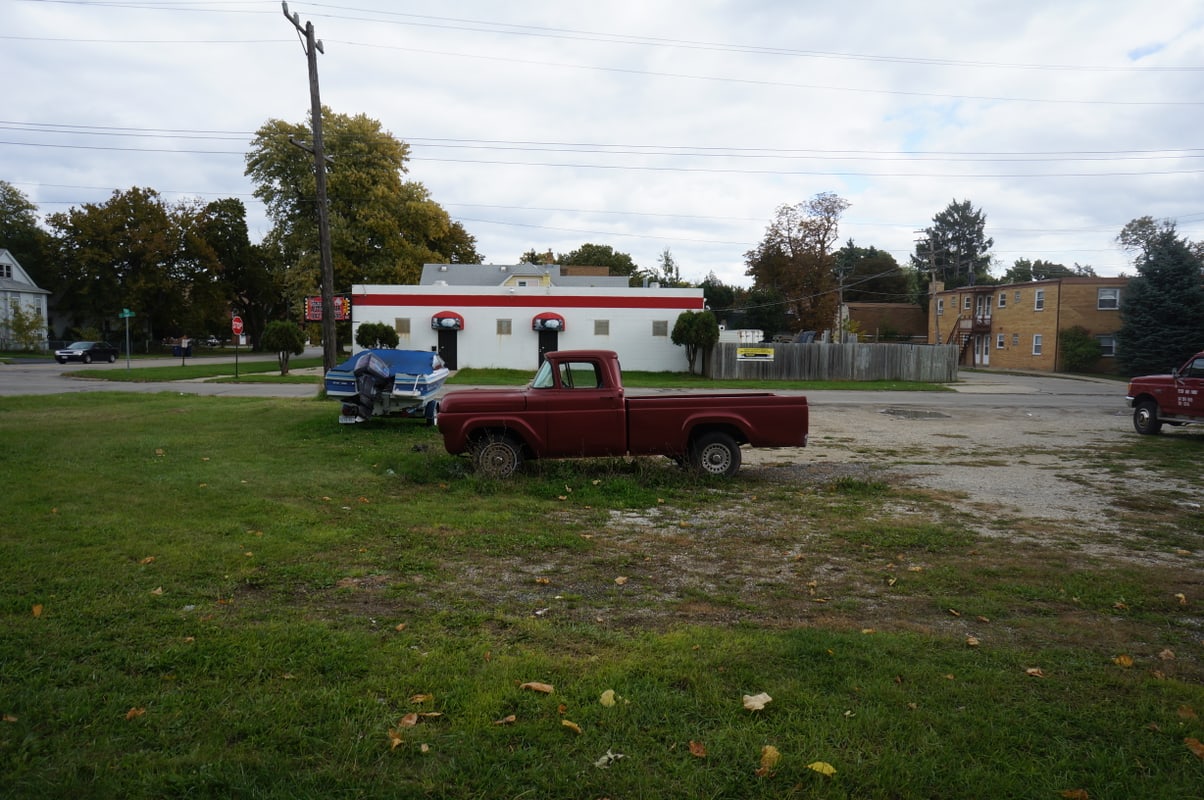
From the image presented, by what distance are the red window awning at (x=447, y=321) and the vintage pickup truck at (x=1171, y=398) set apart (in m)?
31.9

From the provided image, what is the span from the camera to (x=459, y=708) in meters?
3.87

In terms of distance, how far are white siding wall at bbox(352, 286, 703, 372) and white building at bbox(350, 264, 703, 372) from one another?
54 mm

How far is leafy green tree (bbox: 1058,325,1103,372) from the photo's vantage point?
50.9 m

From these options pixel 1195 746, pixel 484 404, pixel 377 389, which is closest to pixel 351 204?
pixel 377 389

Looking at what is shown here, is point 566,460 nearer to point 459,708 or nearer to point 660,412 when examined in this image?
point 660,412

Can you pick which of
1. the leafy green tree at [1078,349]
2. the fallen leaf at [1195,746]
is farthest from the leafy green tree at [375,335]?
the leafy green tree at [1078,349]

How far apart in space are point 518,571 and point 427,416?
10.2 meters

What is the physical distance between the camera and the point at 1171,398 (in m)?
16.9

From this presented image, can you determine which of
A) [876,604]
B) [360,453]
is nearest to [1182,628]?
[876,604]

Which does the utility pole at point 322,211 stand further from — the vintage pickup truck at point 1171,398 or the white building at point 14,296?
the white building at point 14,296

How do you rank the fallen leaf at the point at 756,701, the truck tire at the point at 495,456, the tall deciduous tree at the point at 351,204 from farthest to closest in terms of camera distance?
1. the tall deciduous tree at the point at 351,204
2. the truck tire at the point at 495,456
3. the fallen leaf at the point at 756,701

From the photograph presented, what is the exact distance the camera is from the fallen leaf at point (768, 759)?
3.33 m

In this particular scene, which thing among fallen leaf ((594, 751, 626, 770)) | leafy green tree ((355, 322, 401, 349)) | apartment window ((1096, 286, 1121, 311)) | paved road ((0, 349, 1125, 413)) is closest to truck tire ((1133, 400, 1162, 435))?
paved road ((0, 349, 1125, 413))

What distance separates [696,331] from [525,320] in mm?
9526
